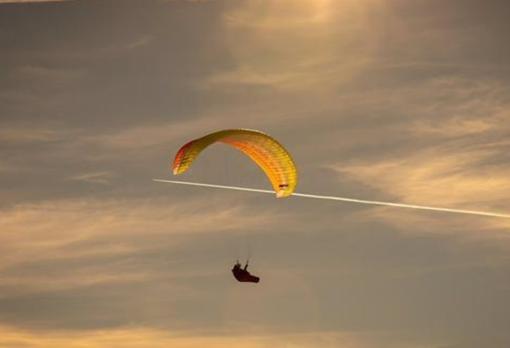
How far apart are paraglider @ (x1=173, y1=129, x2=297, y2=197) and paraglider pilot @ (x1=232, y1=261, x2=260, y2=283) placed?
24.5ft

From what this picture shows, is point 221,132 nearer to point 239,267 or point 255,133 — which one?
point 255,133

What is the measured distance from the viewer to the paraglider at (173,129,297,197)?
145 meters

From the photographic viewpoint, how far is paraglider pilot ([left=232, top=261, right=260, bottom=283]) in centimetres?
15112

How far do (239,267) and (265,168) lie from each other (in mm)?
8767

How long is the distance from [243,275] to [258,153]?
35.2ft

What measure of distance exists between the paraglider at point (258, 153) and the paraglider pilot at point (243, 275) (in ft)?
→ 24.5

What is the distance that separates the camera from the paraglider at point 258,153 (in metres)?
145

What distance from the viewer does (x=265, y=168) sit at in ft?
497

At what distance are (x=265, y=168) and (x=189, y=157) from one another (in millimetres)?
8145

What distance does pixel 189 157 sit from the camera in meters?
146

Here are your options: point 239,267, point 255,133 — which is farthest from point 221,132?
point 239,267

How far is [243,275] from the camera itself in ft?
501

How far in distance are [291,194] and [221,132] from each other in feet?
29.8

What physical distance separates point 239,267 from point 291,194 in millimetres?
8385
